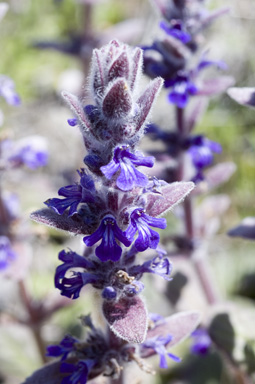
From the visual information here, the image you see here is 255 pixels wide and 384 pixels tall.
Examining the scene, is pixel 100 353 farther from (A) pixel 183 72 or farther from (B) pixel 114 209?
(A) pixel 183 72

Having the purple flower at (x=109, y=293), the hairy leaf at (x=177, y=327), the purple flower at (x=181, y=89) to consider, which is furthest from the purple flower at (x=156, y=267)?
the purple flower at (x=181, y=89)

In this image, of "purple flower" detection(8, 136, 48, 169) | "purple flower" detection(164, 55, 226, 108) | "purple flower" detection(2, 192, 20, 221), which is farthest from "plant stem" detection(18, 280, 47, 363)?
"purple flower" detection(164, 55, 226, 108)

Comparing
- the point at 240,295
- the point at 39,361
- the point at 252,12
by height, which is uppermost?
the point at 252,12

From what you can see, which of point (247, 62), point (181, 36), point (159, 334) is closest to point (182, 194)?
point (159, 334)

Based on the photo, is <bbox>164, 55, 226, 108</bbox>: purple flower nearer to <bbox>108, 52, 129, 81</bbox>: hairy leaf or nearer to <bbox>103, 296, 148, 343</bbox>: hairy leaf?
<bbox>108, 52, 129, 81</bbox>: hairy leaf

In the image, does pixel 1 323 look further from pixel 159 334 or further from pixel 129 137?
pixel 129 137

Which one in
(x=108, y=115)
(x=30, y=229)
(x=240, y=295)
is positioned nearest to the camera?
(x=108, y=115)

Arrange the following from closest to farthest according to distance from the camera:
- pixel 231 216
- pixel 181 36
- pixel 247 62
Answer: pixel 181 36
pixel 231 216
pixel 247 62
